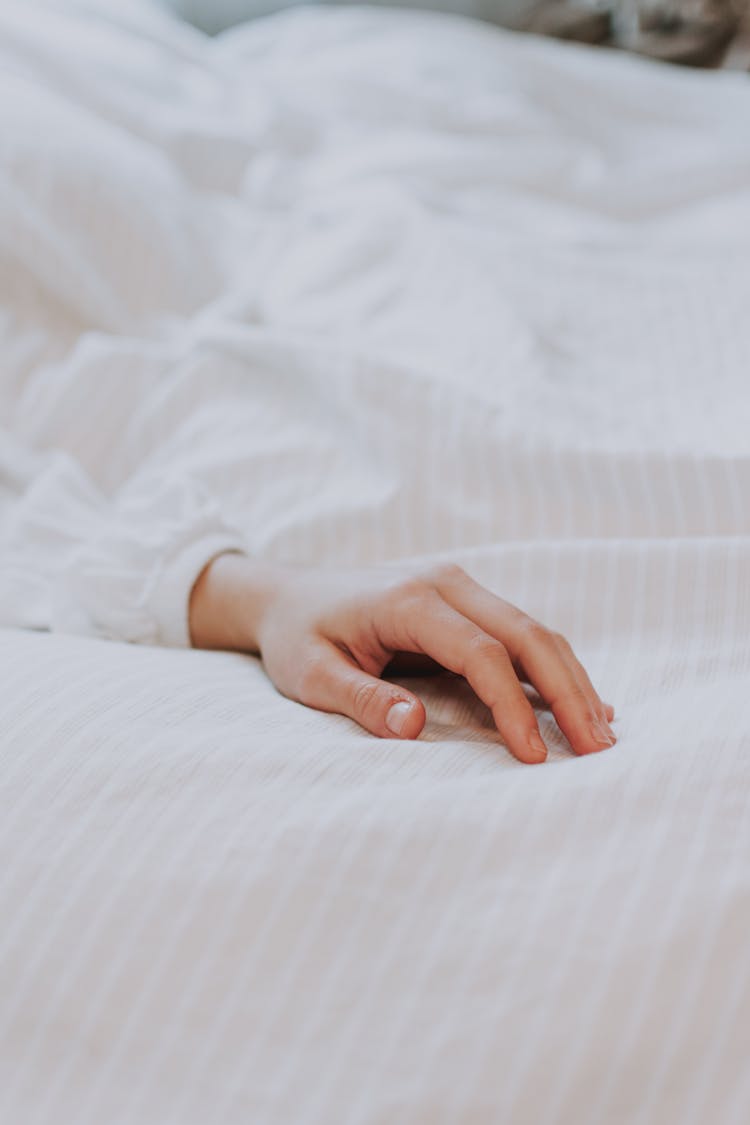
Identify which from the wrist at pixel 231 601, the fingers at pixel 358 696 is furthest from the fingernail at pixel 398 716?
the wrist at pixel 231 601

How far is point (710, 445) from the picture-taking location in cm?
68

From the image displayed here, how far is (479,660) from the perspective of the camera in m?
0.50

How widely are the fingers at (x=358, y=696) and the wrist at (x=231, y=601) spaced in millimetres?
85

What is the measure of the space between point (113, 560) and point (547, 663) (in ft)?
1.00

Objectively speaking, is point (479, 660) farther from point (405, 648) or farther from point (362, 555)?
point (362, 555)

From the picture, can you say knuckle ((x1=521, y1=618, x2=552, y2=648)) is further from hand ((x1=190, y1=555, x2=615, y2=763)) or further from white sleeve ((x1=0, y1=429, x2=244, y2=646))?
white sleeve ((x1=0, y1=429, x2=244, y2=646))

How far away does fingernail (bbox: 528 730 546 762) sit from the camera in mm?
469

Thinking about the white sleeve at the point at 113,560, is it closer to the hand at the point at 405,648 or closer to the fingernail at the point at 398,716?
the hand at the point at 405,648

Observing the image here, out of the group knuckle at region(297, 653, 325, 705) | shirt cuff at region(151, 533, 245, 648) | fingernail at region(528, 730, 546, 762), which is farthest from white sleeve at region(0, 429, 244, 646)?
fingernail at region(528, 730, 546, 762)

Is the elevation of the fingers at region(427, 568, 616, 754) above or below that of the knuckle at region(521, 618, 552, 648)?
below

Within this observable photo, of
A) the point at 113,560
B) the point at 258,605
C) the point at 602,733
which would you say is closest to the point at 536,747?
the point at 602,733

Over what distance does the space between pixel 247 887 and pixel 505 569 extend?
0.28m

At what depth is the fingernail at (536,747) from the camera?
1.54 feet

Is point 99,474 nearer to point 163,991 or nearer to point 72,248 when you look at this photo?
A: point 72,248
